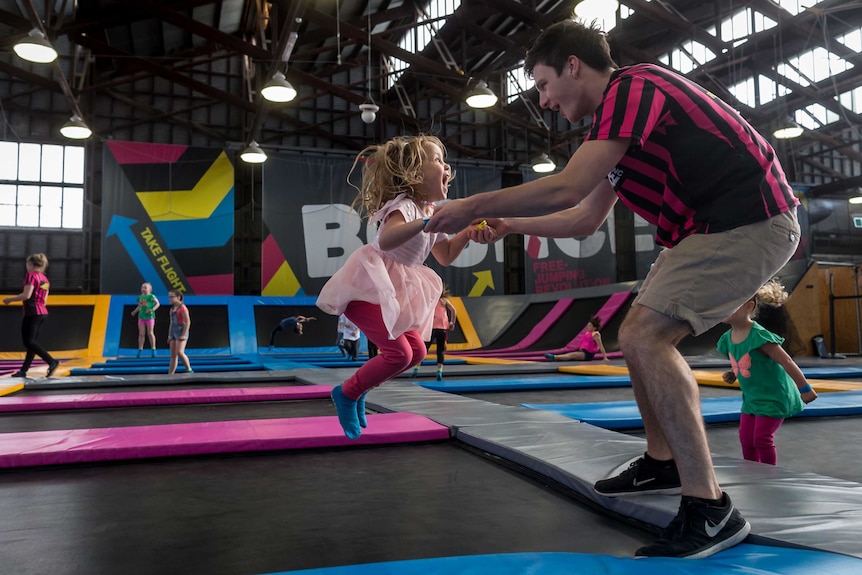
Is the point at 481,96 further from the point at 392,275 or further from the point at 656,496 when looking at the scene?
the point at 656,496

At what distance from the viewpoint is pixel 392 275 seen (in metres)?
1.98

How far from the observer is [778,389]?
76.9 inches

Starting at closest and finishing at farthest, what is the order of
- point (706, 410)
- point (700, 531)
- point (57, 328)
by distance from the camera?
1. point (700, 531)
2. point (706, 410)
3. point (57, 328)

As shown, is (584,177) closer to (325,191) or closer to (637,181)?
(637,181)

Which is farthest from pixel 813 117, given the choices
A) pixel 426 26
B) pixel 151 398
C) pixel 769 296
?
pixel 151 398

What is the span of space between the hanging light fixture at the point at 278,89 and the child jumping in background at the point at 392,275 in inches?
209

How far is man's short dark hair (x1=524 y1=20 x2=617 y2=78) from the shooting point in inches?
51.3

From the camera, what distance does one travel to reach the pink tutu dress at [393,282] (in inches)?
73.4

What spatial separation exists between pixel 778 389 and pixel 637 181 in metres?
1.08

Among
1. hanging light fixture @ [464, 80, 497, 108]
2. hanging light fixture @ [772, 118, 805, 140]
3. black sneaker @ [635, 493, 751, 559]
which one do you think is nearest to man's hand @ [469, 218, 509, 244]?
black sneaker @ [635, 493, 751, 559]

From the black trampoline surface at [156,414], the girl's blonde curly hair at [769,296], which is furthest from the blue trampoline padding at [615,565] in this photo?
the black trampoline surface at [156,414]

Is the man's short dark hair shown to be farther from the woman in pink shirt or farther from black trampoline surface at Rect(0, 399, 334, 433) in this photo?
the woman in pink shirt

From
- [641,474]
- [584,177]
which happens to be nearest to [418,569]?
[641,474]

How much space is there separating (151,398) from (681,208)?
11.0ft
